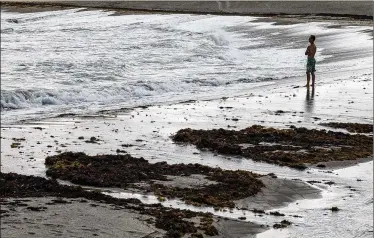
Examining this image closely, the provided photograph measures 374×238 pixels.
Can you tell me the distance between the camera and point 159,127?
573 inches

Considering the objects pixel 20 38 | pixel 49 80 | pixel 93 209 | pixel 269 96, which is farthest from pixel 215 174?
pixel 20 38

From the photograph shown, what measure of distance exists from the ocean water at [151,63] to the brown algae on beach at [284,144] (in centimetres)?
414

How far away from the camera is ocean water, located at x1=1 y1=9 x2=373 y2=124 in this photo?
62.6ft

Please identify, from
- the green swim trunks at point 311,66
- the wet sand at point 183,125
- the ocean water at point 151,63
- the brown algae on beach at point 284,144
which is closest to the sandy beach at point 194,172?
the wet sand at point 183,125

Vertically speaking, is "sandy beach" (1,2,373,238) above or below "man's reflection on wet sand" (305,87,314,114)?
above

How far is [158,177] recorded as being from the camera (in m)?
10.0

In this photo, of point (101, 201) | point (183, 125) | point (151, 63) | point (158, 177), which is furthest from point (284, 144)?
point (151, 63)

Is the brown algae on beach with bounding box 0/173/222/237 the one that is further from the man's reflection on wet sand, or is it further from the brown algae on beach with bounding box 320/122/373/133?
the man's reflection on wet sand

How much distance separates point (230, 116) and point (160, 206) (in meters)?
7.85

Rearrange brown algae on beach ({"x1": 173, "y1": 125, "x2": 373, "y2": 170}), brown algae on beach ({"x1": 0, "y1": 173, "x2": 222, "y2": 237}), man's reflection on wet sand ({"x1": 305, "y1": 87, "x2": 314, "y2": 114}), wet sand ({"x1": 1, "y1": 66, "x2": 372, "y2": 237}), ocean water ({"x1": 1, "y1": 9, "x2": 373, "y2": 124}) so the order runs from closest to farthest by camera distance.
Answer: brown algae on beach ({"x1": 0, "y1": 173, "x2": 222, "y2": 237}) → wet sand ({"x1": 1, "y1": 66, "x2": 372, "y2": 237}) → brown algae on beach ({"x1": 173, "y1": 125, "x2": 373, "y2": 170}) → man's reflection on wet sand ({"x1": 305, "y1": 87, "x2": 314, "y2": 114}) → ocean water ({"x1": 1, "y1": 9, "x2": 373, "y2": 124})

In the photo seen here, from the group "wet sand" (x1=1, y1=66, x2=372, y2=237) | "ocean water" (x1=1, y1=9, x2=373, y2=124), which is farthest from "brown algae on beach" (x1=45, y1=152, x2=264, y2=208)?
"ocean water" (x1=1, y1=9, x2=373, y2=124)

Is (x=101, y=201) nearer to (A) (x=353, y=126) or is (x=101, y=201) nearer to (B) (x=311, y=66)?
(A) (x=353, y=126)

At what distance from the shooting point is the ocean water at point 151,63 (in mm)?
19078

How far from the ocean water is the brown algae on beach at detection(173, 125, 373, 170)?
414 cm
